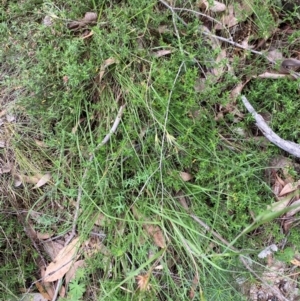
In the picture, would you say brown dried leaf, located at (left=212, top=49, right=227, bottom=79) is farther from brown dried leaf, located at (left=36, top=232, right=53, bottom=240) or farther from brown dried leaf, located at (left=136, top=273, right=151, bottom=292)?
brown dried leaf, located at (left=36, top=232, right=53, bottom=240)

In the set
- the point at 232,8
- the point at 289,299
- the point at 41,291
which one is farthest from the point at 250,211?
the point at 41,291

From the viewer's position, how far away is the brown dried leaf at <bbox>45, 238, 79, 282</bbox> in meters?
2.22

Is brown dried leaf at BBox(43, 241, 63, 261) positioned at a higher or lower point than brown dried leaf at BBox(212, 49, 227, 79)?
lower

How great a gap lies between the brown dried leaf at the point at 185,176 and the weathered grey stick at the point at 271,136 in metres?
0.45

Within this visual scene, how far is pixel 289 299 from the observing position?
220 cm

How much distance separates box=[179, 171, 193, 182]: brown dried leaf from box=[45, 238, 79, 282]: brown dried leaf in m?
0.69

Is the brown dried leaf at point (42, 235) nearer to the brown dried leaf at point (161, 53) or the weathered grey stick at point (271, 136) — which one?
the brown dried leaf at point (161, 53)

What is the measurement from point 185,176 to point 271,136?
0.50 meters

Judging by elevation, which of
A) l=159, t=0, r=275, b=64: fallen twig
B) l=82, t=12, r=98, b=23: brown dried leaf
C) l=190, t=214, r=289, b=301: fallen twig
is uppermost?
l=82, t=12, r=98, b=23: brown dried leaf

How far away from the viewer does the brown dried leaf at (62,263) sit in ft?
7.29

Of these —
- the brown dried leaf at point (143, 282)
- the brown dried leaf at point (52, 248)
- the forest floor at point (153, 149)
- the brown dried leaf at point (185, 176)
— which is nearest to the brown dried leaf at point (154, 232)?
the forest floor at point (153, 149)

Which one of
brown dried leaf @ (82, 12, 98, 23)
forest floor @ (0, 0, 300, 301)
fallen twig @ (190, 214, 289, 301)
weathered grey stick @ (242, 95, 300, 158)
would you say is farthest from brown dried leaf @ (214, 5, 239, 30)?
fallen twig @ (190, 214, 289, 301)

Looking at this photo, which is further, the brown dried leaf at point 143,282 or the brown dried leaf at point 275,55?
the brown dried leaf at point 275,55

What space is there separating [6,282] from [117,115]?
1122mm
